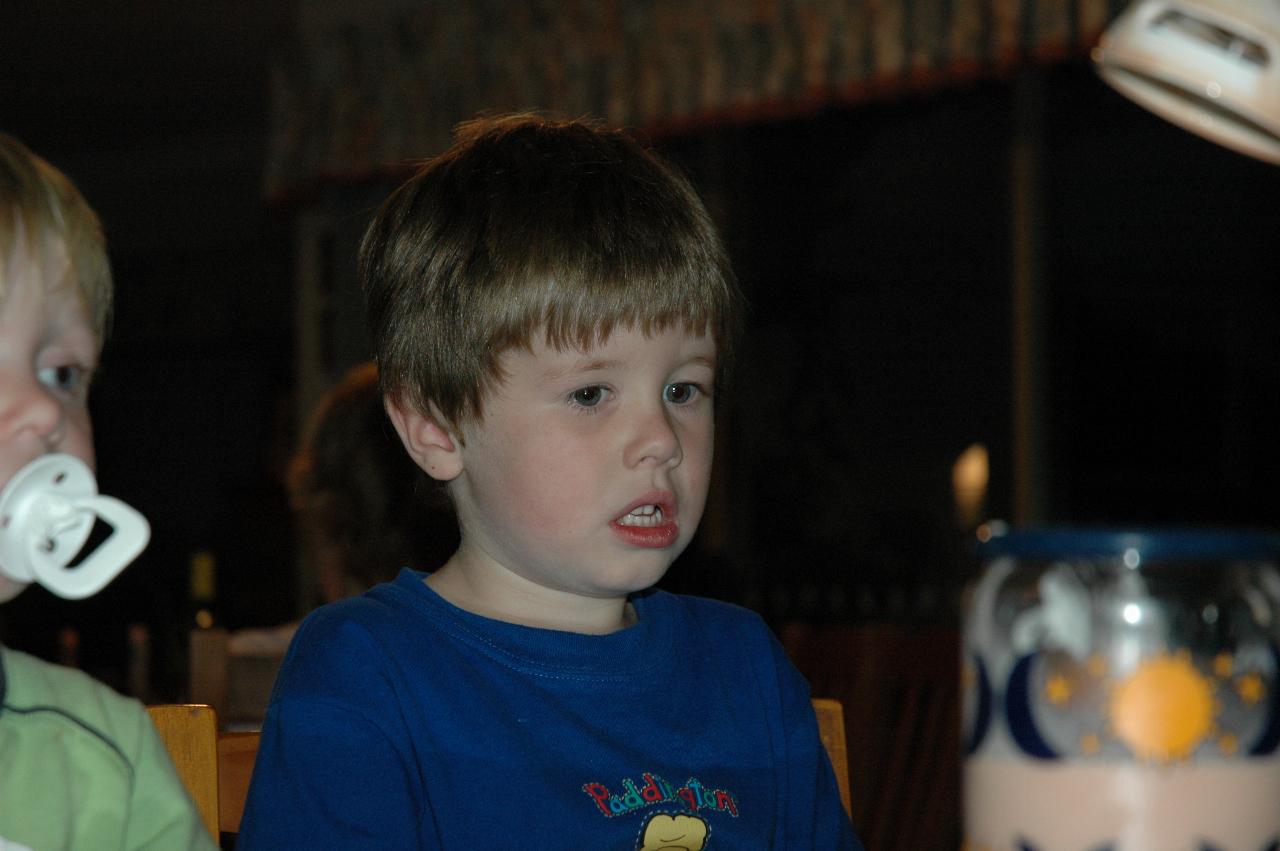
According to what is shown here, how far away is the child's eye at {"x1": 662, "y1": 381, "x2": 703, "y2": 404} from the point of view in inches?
39.9

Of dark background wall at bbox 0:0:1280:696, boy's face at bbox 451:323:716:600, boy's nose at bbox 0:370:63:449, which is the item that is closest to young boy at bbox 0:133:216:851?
boy's nose at bbox 0:370:63:449

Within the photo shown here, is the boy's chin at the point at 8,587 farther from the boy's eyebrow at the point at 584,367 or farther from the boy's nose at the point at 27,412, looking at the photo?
the boy's eyebrow at the point at 584,367

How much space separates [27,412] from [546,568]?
451 mm

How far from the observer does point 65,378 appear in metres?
0.66

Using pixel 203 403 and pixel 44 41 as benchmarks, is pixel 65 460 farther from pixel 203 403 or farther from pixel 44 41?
pixel 203 403

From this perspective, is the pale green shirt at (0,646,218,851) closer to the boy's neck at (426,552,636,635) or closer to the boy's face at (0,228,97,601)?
the boy's face at (0,228,97,601)

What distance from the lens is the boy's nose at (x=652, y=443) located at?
37.8 inches

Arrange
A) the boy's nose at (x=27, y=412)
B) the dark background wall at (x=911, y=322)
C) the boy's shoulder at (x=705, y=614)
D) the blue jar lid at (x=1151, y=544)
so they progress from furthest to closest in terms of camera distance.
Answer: the dark background wall at (x=911, y=322), the boy's shoulder at (x=705, y=614), the boy's nose at (x=27, y=412), the blue jar lid at (x=1151, y=544)

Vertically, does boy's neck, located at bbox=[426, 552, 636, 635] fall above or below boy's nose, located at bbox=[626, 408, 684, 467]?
below

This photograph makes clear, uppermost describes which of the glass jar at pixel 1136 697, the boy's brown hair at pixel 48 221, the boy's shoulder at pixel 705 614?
the boy's brown hair at pixel 48 221

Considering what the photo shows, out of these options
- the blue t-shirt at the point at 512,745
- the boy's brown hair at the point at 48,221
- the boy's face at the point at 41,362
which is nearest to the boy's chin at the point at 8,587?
the boy's face at the point at 41,362

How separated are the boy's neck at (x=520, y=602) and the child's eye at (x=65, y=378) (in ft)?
1.36

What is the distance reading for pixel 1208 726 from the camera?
1.68ft

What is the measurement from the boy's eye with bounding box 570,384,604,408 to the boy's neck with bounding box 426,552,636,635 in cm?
15
